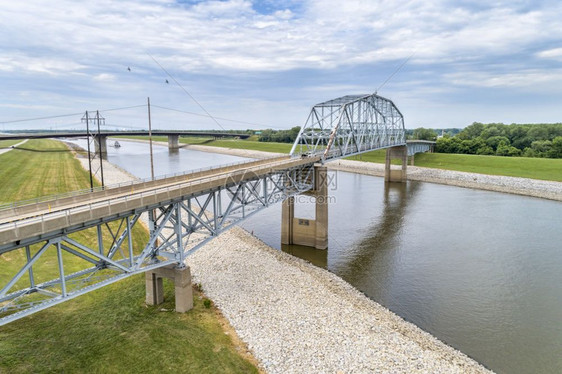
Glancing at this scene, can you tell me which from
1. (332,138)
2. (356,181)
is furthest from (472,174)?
(332,138)

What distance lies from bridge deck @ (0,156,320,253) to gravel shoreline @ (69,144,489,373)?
790cm

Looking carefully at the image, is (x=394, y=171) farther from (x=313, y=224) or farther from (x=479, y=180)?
(x=313, y=224)

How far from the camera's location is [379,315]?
23109 mm

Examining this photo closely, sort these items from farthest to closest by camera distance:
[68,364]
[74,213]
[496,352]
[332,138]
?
1. [332,138]
2. [496,352]
3. [68,364]
4. [74,213]

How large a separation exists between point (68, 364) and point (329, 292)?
16.8 meters

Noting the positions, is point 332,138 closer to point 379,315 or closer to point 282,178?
point 282,178

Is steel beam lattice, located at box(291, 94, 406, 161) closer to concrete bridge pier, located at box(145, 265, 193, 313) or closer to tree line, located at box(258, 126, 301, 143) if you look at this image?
concrete bridge pier, located at box(145, 265, 193, 313)

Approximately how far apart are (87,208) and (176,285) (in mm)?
7949

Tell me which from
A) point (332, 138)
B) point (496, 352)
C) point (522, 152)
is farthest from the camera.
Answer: point (522, 152)

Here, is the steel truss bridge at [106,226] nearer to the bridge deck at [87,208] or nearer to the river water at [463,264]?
the bridge deck at [87,208]

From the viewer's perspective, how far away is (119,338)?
61.7ft

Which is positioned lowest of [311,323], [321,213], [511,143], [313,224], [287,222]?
[311,323]

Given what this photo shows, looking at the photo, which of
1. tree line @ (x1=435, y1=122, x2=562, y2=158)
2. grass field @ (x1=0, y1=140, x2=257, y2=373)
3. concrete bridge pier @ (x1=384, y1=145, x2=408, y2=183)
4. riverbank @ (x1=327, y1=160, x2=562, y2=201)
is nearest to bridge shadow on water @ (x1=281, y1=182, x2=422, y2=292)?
grass field @ (x1=0, y1=140, x2=257, y2=373)

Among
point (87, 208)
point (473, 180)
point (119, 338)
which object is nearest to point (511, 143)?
point (473, 180)
